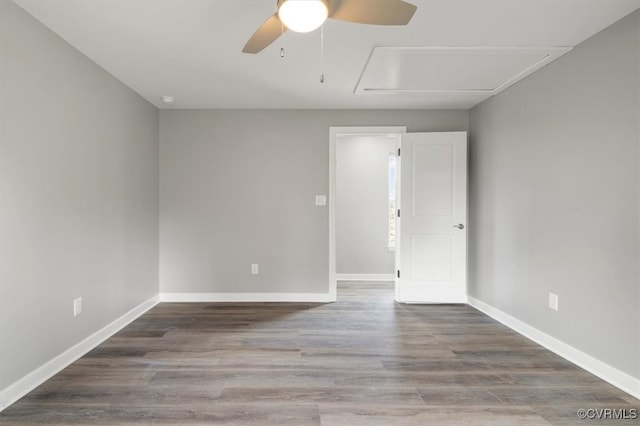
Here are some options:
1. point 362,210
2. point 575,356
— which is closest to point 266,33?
point 575,356

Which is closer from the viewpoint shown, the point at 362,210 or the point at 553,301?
the point at 553,301

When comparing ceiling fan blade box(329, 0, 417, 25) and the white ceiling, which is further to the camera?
the white ceiling

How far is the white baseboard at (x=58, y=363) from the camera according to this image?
1.91 metres

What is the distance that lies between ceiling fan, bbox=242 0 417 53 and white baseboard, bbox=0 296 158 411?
2.45 meters

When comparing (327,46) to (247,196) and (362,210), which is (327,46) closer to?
(247,196)

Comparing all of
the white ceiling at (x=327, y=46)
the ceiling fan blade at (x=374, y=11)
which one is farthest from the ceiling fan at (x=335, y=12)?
the white ceiling at (x=327, y=46)

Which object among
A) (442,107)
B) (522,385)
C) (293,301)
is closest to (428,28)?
(442,107)

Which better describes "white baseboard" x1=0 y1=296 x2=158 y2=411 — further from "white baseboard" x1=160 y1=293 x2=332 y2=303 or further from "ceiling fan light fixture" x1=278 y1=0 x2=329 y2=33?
"ceiling fan light fixture" x1=278 y1=0 x2=329 y2=33

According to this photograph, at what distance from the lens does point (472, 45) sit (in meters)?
2.43

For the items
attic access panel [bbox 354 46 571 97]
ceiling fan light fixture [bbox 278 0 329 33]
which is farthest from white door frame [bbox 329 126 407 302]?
ceiling fan light fixture [bbox 278 0 329 33]

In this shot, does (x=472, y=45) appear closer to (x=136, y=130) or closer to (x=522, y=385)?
(x=522, y=385)

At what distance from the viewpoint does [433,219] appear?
12.7 ft

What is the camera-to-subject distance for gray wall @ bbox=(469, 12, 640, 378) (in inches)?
81.0

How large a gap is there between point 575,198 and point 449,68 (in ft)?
4.60
